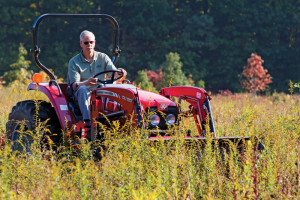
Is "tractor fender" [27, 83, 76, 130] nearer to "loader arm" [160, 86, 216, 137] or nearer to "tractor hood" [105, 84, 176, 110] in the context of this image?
"tractor hood" [105, 84, 176, 110]

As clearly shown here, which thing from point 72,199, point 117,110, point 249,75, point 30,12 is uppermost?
point 30,12

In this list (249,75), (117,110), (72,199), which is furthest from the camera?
(249,75)

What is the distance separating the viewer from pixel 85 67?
6652 mm

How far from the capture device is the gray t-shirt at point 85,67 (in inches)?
256

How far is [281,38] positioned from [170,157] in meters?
28.7

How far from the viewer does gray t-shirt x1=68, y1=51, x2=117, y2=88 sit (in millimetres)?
6508

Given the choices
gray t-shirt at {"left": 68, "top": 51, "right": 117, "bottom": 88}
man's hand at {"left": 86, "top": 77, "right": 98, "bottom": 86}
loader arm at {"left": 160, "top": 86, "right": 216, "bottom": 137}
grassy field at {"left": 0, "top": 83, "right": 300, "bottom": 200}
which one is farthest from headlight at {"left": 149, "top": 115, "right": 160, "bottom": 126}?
gray t-shirt at {"left": 68, "top": 51, "right": 117, "bottom": 88}

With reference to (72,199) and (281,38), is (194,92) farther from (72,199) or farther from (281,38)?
(281,38)

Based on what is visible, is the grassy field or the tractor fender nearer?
the grassy field

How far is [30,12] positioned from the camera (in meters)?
29.1

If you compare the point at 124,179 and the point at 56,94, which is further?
the point at 56,94

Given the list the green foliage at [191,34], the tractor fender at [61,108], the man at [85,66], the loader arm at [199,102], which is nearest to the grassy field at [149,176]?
the loader arm at [199,102]

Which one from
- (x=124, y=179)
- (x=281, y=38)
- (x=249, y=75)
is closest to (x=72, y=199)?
(x=124, y=179)

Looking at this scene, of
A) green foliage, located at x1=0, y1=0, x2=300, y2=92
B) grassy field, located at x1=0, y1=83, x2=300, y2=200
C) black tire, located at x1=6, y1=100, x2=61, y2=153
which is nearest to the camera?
grassy field, located at x1=0, y1=83, x2=300, y2=200
